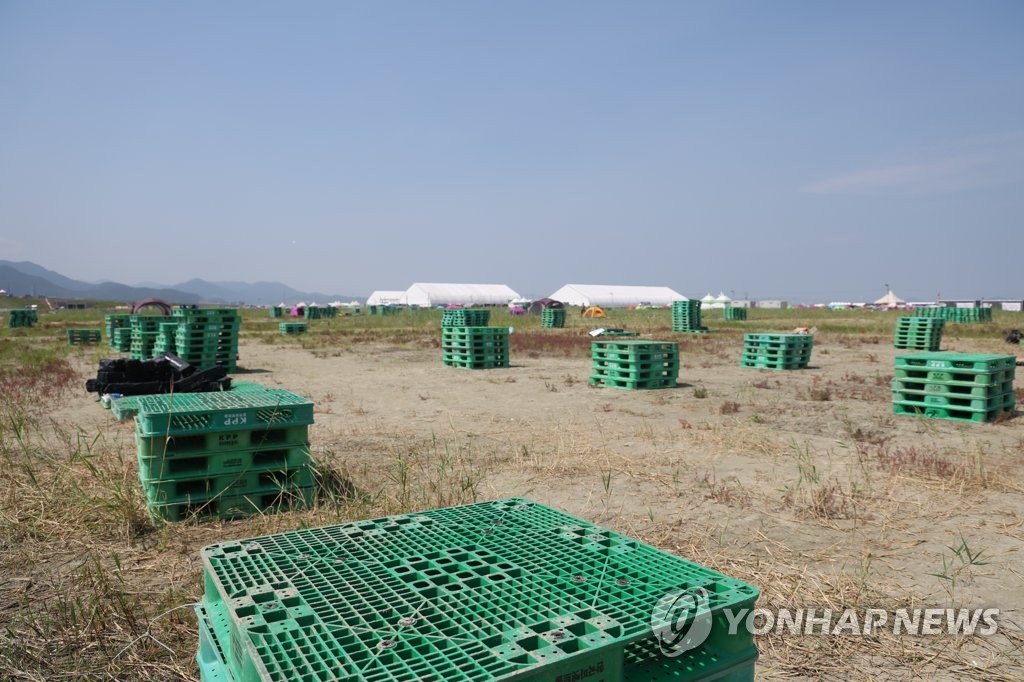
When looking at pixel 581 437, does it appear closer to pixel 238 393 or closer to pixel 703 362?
pixel 238 393

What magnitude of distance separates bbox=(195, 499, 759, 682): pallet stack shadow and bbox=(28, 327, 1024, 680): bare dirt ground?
52.1 inches

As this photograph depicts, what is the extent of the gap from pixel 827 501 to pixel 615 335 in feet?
84.0

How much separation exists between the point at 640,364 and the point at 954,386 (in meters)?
5.64

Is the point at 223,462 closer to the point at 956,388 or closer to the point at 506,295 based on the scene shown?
the point at 956,388

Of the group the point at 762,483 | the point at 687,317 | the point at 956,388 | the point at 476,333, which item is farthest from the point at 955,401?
the point at 687,317

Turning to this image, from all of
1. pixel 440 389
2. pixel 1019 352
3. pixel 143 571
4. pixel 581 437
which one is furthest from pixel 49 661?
pixel 1019 352

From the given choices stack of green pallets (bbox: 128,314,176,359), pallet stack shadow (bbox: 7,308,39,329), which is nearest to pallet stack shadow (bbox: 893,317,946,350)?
stack of green pallets (bbox: 128,314,176,359)

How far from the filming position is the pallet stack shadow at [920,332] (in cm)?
2336

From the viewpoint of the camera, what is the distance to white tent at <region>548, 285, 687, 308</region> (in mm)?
107875

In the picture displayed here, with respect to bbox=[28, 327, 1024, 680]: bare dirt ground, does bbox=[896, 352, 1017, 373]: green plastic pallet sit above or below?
above

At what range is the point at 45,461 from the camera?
19.6 ft

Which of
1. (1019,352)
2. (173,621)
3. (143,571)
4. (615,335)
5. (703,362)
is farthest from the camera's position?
(615,335)

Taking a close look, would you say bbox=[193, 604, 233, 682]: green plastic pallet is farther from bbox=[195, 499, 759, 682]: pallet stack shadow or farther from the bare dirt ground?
the bare dirt ground

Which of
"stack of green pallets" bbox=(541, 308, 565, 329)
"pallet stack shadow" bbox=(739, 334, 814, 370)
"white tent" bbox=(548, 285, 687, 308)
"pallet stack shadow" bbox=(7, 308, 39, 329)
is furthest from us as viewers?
"white tent" bbox=(548, 285, 687, 308)
